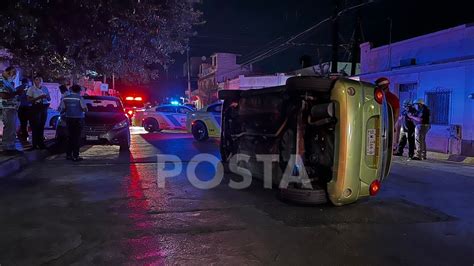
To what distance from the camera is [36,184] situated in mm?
7203

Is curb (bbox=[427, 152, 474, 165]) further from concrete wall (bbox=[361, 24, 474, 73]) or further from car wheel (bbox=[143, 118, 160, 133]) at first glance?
car wheel (bbox=[143, 118, 160, 133])

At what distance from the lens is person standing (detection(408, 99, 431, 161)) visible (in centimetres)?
1220

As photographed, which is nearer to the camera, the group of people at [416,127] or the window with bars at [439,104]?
the group of people at [416,127]

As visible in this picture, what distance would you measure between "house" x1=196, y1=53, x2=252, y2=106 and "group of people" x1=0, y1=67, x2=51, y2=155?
35.2 meters

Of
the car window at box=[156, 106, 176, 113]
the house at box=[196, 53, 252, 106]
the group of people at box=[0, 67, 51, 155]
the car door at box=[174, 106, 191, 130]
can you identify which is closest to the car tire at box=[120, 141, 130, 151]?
the group of people at box=[0, 67, 51, 155]

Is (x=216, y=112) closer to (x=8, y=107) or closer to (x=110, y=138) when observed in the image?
(x=110, y=138)

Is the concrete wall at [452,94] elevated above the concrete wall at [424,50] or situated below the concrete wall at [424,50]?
below

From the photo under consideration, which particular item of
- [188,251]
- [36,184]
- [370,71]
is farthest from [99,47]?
[370,71]

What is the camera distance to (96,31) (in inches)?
434

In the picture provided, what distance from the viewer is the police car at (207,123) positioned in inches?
621

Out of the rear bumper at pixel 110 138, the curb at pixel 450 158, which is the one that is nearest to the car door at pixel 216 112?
the rear bumper at pixel 110 138

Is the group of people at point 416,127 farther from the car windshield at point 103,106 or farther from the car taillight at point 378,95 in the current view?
the car windshield at point 103,106

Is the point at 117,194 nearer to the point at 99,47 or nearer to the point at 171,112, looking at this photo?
the point at 99,47

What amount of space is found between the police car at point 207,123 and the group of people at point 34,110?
20.9 ft
